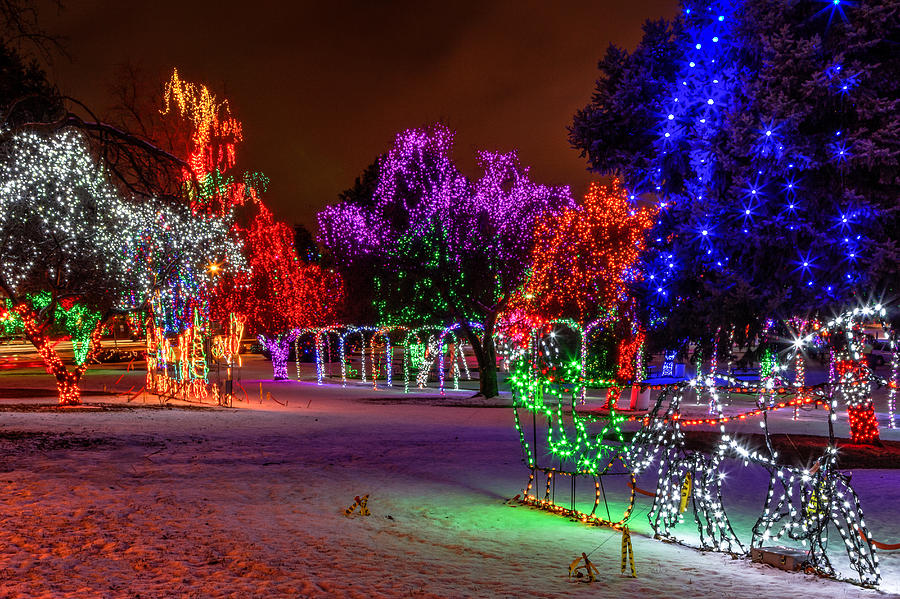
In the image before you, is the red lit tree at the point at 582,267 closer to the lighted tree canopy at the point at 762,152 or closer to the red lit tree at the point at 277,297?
the lighted tree canopy at the point at 762,152

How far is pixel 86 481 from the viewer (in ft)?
31.9

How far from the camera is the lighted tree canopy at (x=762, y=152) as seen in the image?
11.9m

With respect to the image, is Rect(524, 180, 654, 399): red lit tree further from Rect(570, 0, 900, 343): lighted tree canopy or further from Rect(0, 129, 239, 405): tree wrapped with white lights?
Rect(570, 0, 900, 343): lighted tree canopy

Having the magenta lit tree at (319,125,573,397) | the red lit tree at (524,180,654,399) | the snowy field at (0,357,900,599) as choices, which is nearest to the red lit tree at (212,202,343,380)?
the magenta lit tree at (319,125,573,397)

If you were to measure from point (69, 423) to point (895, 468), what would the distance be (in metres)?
14.8

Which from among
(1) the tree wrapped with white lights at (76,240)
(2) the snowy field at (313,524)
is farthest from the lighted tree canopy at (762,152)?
(1) the tree wrapped with white lights at (76,240)

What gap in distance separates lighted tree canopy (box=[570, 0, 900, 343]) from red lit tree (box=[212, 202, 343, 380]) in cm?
2389

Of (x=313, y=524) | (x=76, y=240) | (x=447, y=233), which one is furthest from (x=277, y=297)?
(x=313, y=524)

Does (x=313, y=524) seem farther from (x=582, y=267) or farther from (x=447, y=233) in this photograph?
(x=582, y=267)

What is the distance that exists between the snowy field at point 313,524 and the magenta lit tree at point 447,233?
35.7 ft

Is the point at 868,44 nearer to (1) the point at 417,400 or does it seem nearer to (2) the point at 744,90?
(2) the point at 744,90

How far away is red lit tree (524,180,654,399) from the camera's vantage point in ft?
87.3

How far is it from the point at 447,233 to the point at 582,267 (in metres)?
5.15

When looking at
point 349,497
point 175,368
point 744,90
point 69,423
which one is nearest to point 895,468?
point 744,90
